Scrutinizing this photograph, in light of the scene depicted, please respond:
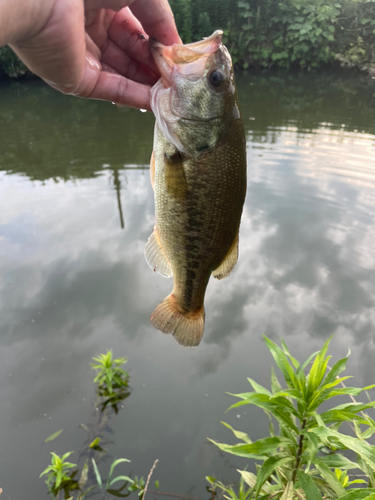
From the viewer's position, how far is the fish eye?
64.5 inches

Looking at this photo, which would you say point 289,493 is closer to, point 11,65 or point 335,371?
point 335,371

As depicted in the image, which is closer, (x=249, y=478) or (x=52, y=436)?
(x=249, y=478)

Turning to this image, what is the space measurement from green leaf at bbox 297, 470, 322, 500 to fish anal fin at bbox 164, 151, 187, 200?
1533mm

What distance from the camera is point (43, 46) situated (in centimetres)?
169

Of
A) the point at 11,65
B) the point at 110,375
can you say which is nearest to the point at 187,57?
the point at 110,375

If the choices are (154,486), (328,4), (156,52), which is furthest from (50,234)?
(328,4)

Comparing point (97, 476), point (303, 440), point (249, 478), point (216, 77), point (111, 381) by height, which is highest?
point (216, 77)

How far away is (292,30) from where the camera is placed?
2098 cm

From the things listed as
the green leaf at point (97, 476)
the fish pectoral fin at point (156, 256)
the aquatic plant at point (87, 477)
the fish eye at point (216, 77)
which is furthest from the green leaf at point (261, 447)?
the fish eye at point (216, 77)

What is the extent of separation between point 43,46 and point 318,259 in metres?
5.00

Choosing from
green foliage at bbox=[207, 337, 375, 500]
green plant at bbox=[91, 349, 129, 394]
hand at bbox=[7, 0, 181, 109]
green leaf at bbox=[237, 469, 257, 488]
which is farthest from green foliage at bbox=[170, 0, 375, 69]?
green leaf at bbox=[237, 469, 257, 488]

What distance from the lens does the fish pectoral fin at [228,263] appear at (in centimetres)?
192

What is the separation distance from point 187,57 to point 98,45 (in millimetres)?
918

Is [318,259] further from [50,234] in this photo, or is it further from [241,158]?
[50,234]
